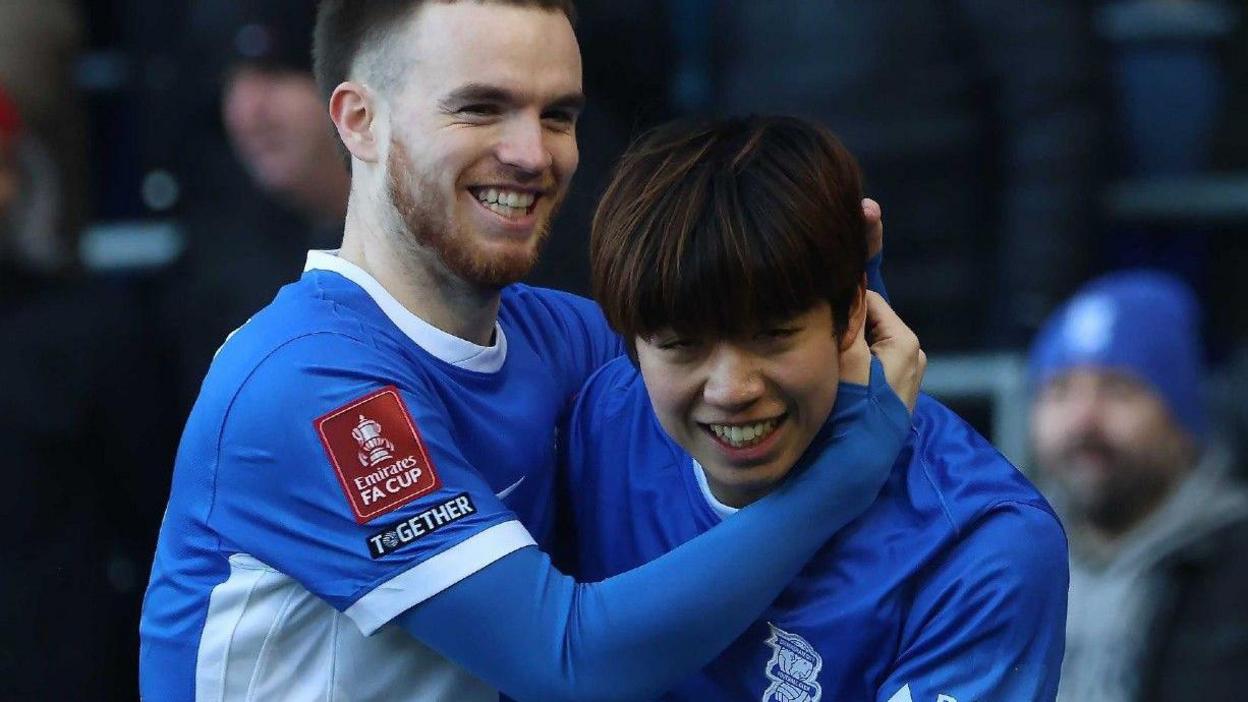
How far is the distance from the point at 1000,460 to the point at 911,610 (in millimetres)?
209

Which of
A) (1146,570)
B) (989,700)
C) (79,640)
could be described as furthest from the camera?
(79,640)

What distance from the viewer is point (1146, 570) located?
3736 millimetres

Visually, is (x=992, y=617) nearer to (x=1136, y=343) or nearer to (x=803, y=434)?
(x=803, y=434)

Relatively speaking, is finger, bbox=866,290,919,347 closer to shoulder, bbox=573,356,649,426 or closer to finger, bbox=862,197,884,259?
finger, bbox=862,197,884,259

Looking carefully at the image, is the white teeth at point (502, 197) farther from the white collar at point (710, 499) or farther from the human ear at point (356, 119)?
the white collar at point (710, 499)

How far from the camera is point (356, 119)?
2.73m

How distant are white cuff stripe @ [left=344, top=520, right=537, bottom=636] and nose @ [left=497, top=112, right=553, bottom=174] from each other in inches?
17.9

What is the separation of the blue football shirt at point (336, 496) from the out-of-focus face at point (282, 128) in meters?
1.43

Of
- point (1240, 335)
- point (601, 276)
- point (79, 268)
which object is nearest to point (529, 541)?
point (601, 276)

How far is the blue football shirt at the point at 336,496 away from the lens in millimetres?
2443

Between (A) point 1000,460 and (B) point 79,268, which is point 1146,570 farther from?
(B) point 79,268

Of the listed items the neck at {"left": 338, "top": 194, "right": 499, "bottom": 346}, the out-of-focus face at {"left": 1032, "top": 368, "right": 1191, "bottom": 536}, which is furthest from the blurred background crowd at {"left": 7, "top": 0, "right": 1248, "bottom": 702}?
the neck at {"left": 338, "top": 194, "right": 499, "bottom": 346}

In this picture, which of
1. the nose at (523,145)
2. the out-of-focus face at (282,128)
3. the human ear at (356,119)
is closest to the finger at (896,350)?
the nose at (523,145)

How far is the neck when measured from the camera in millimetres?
2648
